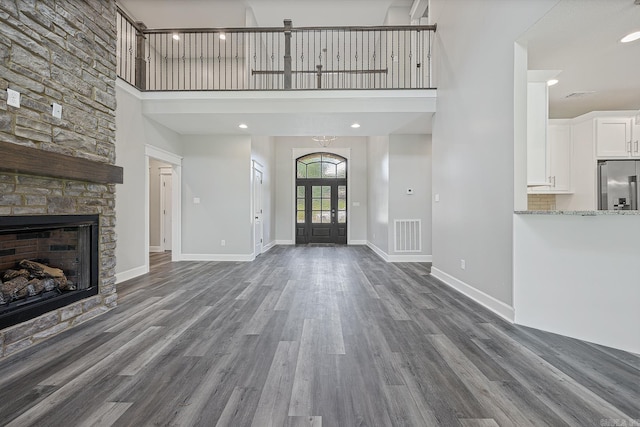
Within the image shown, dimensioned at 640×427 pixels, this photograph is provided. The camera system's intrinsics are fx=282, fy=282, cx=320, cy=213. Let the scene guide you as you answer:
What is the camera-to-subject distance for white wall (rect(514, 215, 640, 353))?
1969 mm

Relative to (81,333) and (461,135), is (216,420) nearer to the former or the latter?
(81,333)

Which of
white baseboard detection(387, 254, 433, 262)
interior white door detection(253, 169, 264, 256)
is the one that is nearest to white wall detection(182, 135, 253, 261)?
interior white door detection(253, 169, 264, 256)

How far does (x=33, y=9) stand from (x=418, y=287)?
445cm

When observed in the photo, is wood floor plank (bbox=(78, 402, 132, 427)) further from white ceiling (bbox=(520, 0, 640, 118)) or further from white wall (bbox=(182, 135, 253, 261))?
white wall (bbox=(182, 135, 253, 261))

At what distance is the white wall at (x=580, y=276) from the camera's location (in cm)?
197

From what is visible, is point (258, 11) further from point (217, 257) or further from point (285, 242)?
point (285, 242)

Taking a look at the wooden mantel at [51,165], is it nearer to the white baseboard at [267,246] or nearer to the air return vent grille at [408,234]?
the white baseboard at [267,246]

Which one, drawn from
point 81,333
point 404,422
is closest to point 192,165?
point 81,333

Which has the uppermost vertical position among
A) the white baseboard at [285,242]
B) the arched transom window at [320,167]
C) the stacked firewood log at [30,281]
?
the arched transom window at [320,167]

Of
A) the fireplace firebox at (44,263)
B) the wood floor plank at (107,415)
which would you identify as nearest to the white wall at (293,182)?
the fireplace firebox at (44,263)

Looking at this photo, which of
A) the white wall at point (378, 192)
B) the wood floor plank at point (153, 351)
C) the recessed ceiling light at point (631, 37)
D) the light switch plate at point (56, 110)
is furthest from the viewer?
the white wall at point (378, 192)

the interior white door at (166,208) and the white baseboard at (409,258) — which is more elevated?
the interior white door at (166,208)

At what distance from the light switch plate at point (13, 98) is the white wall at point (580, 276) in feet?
12.8

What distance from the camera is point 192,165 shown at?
559 centimetres
